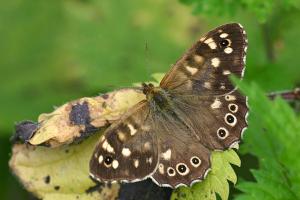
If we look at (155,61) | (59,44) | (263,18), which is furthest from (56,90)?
(263,18)

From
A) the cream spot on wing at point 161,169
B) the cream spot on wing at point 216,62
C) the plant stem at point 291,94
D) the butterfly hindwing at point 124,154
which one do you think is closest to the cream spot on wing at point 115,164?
the butterfly hindwing at point 124,154

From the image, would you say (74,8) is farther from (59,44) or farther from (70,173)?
(70,173)

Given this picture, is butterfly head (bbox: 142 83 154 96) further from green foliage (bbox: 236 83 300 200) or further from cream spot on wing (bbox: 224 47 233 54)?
green foliage (bbox: 236 83 300 200)

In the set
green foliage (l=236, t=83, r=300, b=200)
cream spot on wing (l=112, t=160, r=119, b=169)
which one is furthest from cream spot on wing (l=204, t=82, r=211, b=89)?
cream spot on wing (l=112, t=160, r=119, b=169)

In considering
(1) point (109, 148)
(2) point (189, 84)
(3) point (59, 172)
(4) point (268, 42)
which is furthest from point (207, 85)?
(4) point (268, 42)

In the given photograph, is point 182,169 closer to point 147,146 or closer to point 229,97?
point 147,146
